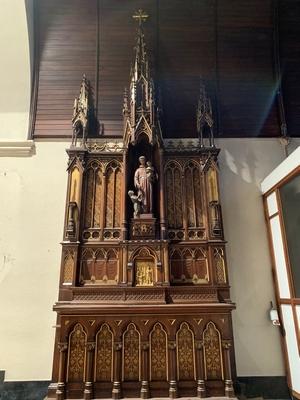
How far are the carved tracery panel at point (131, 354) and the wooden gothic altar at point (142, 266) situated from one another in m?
0.01

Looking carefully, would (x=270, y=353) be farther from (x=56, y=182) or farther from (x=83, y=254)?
(x=56, y=182)

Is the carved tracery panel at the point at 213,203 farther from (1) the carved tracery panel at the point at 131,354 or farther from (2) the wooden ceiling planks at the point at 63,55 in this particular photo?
(2) the wooden ceiling planks at the point at 63,55

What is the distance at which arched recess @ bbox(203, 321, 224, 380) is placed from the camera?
4.63 meters

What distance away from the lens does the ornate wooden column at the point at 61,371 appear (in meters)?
4.48

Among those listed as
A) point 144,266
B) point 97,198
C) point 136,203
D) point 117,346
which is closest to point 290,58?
point 136,203

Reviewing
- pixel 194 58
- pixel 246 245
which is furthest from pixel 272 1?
pixel 246 245

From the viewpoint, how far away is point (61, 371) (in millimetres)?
4586

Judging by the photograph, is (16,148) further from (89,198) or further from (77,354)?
(77,354)

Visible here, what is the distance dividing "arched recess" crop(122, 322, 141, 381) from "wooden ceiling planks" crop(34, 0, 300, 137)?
3.95 m

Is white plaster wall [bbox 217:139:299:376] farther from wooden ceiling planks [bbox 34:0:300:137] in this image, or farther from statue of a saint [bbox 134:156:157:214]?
statue of a saint [bbox 134:156:157:214]

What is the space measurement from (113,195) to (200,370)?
318 centimetres

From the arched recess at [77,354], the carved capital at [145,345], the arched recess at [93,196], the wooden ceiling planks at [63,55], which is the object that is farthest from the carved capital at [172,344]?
the wooden ceiling planks at [63,55]

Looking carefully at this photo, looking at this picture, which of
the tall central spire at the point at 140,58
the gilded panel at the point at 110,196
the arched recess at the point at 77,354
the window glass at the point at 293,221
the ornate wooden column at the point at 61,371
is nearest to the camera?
the ornate wooden column at the point at 61,371

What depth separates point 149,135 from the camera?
5691 millimetres
